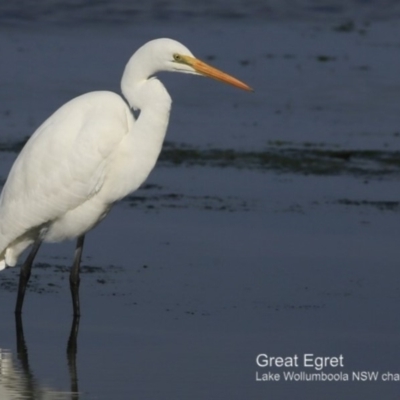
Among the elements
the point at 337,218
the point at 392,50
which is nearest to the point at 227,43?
the point at 392,50

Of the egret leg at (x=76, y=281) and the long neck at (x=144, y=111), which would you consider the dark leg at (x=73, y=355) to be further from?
the long neck at (x=144, y=111)

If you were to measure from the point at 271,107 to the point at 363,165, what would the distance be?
295 cm

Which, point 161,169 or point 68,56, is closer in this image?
point 161,169

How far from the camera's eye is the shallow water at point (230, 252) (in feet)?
22.6

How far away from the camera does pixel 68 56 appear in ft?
59.3

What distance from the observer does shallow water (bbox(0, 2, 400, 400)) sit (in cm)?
688

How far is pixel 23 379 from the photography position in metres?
6.63

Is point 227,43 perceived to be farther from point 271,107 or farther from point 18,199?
point 18,199

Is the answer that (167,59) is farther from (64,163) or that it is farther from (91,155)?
(64,163)

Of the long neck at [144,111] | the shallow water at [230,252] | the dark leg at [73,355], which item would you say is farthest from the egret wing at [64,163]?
the dark leg at [73,355]

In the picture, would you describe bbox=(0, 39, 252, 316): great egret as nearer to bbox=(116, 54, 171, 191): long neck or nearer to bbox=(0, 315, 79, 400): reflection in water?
bbox=(116, 54, 171, 191): long neck

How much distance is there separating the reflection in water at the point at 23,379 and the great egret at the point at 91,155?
69cm

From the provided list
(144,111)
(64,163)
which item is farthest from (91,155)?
(144,111)

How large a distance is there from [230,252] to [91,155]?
1.70 metres
